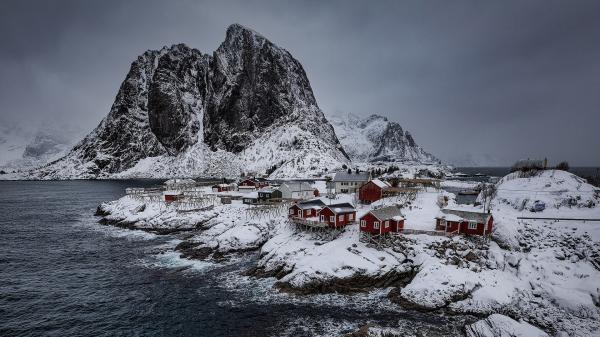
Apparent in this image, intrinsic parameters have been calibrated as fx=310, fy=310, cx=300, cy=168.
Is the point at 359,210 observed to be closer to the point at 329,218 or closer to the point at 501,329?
the point at 329,218

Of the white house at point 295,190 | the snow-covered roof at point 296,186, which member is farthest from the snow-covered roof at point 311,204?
the snow-covered roof at point 296,186

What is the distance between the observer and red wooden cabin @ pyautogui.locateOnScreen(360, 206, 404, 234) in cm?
4256

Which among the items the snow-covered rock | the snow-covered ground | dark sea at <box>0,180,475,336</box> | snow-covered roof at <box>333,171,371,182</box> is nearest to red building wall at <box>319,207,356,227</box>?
the snow-covered ground

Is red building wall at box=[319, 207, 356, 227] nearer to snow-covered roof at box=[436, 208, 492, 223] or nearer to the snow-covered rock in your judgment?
snow-covered roof at box=[436, 208, 492, 223]

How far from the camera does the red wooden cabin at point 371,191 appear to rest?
66.2 metres

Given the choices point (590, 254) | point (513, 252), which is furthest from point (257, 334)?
point (590, 254)

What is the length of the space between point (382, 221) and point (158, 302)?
28816 millimetres

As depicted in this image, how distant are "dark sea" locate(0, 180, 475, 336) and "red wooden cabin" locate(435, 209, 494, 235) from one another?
16082mm

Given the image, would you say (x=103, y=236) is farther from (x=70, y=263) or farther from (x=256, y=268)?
(x=256, y=268)

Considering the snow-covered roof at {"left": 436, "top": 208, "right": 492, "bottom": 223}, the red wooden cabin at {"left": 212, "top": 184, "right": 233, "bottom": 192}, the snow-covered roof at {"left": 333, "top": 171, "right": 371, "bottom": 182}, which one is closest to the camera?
the snow-covered roof at {"left": 436, "top": 208, "right": 492, "bottom": 223}

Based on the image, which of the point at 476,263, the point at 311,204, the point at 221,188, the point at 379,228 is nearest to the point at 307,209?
the point at 311,204

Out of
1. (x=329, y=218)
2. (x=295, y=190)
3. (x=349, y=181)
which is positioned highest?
(x=349, y=181)

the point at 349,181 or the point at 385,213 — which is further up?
the point at 349,181

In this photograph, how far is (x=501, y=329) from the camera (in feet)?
80.6
